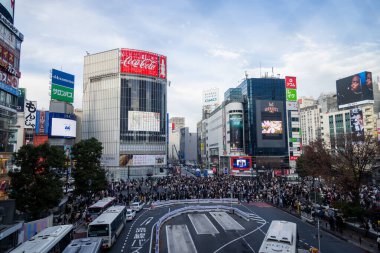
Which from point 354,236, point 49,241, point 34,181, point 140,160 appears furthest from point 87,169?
point 140,160

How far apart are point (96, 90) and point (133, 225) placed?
5047 cm

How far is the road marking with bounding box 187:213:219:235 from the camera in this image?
71.1 ft

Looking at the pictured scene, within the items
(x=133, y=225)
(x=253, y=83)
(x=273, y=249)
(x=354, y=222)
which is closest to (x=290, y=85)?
(x=253, y=83)

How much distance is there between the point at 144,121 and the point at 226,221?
45.2 metres

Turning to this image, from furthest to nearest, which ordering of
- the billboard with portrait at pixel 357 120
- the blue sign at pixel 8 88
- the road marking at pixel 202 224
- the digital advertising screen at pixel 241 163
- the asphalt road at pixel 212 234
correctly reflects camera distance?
the billboard with portrait at pixel 357 120 → the digital advertising screen at pixel 241 163 → the blue sign at pixel 8 88 → the road marking at pixel 202 224 → the asphalt road at pixel 212 234

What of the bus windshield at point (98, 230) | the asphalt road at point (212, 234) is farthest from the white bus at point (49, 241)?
the asphalt road at point (212, 234)

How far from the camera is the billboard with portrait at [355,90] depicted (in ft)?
235

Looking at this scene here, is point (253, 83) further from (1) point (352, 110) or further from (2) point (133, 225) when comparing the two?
(2) point (133, 225)

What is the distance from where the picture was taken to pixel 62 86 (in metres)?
60.9

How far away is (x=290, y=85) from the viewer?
7631 cm

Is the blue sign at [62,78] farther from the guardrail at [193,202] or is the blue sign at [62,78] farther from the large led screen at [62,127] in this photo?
the guardrail at [193,202]

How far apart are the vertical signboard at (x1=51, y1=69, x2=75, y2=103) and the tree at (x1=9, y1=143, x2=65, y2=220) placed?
1649 inches

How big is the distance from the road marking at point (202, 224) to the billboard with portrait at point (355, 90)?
6424 centimetres

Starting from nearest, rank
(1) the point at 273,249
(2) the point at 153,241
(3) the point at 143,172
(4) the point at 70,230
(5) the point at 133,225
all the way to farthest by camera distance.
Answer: (1) the point at 273,249, (4) the point at 70,230, (2) the point at 153,241, (5) the point at 133,225, (3) the point at 143,172
